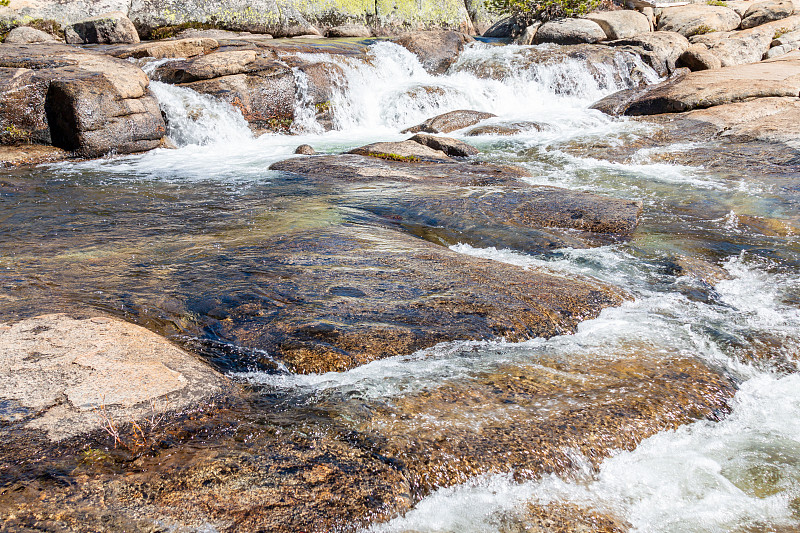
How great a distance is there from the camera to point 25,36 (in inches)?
591

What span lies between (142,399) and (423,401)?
1.45m

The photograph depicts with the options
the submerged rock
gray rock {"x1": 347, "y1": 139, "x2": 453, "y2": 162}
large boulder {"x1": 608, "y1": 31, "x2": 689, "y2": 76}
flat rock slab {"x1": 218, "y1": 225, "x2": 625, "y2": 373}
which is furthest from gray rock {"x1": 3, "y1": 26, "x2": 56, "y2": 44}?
large boulder {"x1": 608, "y1": 31, "x2": 689, "y2": 76}

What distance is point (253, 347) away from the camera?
11.9 ft

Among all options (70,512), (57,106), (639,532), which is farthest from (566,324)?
(57,106)

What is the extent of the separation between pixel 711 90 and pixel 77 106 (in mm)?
14324

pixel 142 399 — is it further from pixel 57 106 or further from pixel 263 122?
pixel 263 122

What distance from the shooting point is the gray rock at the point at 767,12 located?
1967 centimetres

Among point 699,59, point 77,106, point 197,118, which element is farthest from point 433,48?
point 77,106

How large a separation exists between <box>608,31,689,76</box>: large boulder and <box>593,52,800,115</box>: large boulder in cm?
278

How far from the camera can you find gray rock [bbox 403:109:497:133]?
44.8 ft

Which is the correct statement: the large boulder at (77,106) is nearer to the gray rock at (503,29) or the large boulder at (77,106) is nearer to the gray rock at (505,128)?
the gray rock at (505,128)

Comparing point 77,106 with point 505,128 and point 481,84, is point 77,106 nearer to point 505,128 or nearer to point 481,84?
point 505,128

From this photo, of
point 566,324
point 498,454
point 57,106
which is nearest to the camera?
point 498,454

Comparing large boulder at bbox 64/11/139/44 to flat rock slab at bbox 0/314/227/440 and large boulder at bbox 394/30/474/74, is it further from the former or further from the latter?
flat rock slab at bbox 0/314/227/440
